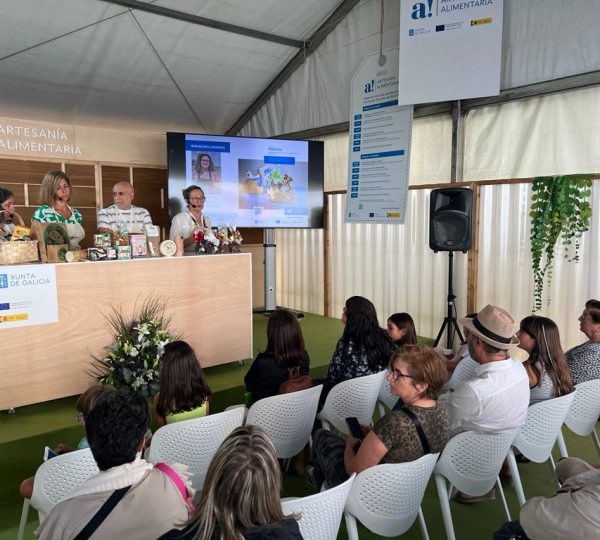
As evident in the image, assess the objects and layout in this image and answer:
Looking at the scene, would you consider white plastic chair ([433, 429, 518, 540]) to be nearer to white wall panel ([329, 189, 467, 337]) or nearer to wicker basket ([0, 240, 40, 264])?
wicker basket ([0, 240, 40, 264])

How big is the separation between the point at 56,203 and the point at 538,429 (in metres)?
3.43

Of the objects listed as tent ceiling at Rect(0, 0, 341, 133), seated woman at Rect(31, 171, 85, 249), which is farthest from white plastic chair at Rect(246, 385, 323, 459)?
tent ceiling at Rect(0, 0, 341, 133)

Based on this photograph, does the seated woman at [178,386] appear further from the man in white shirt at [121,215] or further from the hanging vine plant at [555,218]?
the hanging vine plant at [555,218]

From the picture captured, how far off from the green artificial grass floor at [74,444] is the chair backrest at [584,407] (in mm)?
417

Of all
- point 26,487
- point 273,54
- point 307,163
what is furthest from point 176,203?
point 26,487

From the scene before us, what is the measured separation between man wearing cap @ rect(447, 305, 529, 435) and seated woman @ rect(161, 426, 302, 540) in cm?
135

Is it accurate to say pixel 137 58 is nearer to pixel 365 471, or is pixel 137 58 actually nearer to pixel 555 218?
pixel 555 218

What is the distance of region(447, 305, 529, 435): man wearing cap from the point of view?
7.57 feet

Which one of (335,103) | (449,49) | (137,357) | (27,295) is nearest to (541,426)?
(137,357)

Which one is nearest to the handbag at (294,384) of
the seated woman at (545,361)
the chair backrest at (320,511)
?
the chair backrest at (320,511)

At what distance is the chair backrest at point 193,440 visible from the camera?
2.03 meters

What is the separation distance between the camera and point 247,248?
24.2ft

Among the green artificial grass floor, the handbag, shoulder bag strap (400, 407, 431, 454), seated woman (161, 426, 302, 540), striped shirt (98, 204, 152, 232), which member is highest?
striped shirt (98, 204, 152, 232)

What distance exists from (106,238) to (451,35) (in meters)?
3.34
